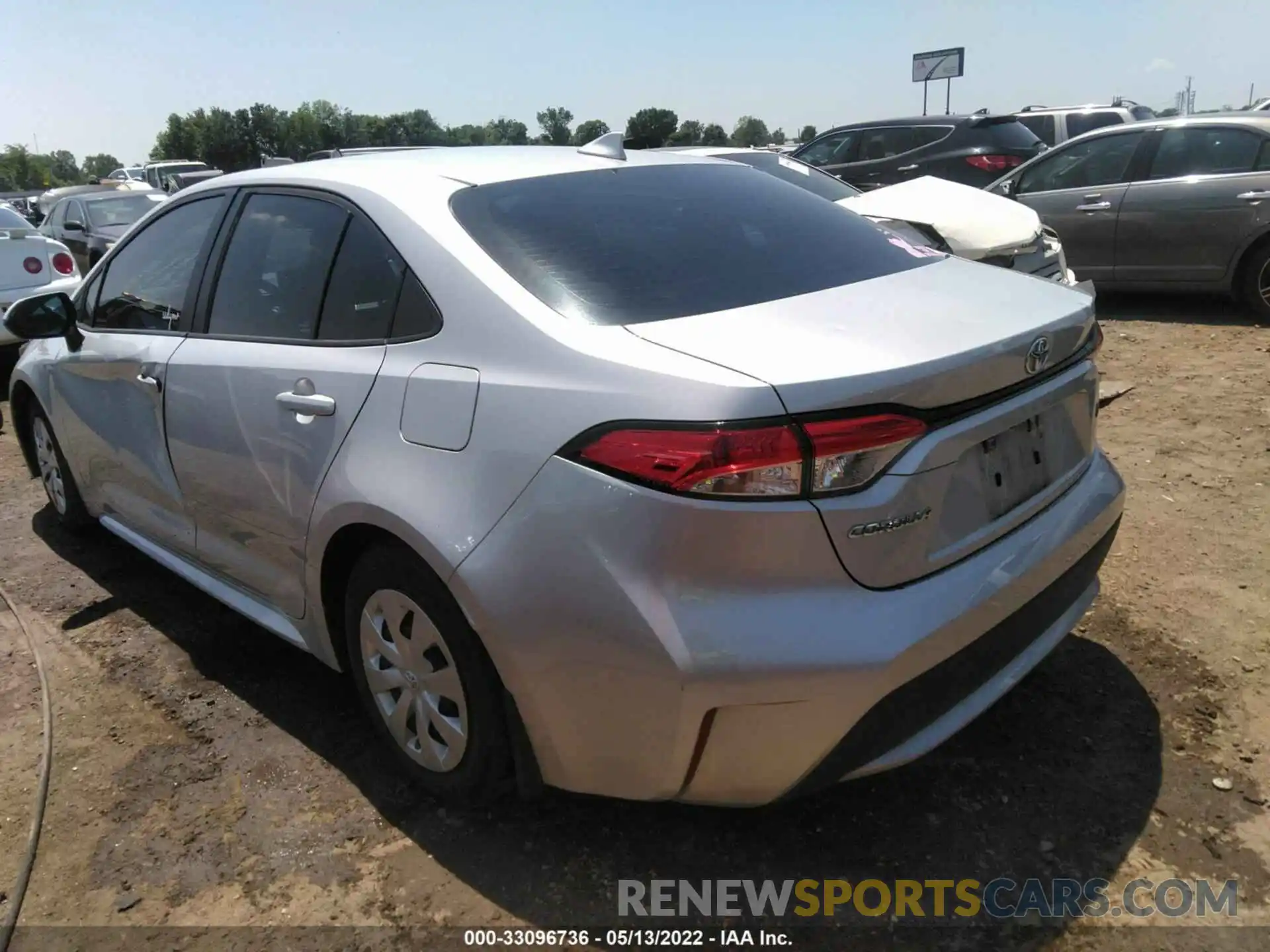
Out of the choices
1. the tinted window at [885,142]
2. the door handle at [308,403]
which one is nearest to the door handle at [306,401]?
the door handle at [308,403]

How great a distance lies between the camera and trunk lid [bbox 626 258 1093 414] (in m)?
1.93

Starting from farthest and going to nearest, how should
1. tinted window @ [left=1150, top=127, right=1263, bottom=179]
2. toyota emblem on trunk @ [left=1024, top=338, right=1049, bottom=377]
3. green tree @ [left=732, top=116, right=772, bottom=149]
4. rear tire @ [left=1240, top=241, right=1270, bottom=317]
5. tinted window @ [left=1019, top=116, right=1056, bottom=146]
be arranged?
green tree @ [left=732, top=116, right=772, bottom=149] → tinted window @ [left=1019, top=116, right=1056, bottom=146] → tinted window @ [left=1150, top=127, right=1263, bottom=179] → rear tire @ [left=1240, top=241, right=1270, bottom=317] → toyota emblem on trunk @ [left=1024, top=338, right=1049, bottom=377]

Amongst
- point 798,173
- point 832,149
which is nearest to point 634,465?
point 798,173

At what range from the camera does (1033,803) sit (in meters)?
2.51

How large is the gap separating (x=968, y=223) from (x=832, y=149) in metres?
7.09

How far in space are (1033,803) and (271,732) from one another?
217 centimetres

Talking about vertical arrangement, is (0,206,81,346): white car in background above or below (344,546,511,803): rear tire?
above

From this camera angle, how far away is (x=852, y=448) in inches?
75.2

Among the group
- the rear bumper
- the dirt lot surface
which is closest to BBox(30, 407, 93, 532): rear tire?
the dirt lot surface

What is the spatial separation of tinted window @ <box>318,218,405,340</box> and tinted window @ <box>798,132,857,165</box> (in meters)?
10.4

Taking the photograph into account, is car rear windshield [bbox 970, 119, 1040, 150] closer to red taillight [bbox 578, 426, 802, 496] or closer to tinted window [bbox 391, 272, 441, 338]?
tinted window [bbox 391, 272, 441, 338]

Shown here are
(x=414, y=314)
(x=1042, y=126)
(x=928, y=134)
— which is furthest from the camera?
(x=1042, y=126)

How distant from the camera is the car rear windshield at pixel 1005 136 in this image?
36.4 ft

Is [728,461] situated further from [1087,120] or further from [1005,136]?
[1087,120]
